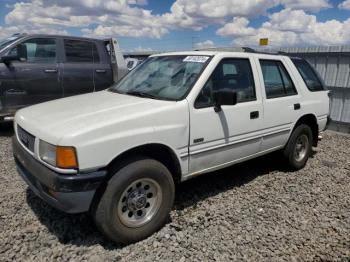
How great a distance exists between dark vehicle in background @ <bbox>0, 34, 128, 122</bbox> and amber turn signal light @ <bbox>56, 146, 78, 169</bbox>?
4.33 m

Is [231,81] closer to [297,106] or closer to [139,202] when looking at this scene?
[297,106]

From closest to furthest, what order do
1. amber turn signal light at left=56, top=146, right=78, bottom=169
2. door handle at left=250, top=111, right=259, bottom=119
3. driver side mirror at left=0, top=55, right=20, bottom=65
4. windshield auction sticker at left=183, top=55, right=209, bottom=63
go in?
1. amber turn signal light at left=56, top=146, right=78, bottom=169
2. windshield auction sticker at left=183, top=55, right=209, bottom=63
3. door handle at left=250, top=111, right=259, bottom=119
4. driver side mirror at left=0, top=55, right=20, bottom=65

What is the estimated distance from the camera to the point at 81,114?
2.94 m

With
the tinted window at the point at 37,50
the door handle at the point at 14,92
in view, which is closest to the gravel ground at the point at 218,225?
the door handle at the point at 14,92

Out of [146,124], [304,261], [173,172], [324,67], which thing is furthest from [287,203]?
[324,67]

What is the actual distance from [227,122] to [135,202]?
1.35m

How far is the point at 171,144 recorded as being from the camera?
311 cm

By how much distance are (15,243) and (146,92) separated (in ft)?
6.38

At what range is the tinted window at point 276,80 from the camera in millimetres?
4188

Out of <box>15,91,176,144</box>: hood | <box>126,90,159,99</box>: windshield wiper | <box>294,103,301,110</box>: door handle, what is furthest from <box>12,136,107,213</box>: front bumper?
<box>294,103,301,110</box>: door handle

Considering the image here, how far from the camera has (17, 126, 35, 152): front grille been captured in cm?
292

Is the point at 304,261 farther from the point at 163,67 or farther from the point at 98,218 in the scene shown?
the point at 163,67

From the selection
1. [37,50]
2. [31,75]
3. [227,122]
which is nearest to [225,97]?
[227,122]

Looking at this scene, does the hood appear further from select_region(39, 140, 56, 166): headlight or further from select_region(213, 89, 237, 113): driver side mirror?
select_region(213, 89, 237, 113): driver side mirror
